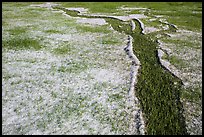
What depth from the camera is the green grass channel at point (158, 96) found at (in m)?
15.1

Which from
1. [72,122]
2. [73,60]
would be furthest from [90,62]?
[72,122]

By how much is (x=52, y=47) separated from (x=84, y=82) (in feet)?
→ 34.4

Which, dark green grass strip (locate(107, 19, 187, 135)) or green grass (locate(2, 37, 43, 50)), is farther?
green grass (locate(2, 37, 43, 50))

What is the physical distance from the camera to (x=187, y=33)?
35406mm

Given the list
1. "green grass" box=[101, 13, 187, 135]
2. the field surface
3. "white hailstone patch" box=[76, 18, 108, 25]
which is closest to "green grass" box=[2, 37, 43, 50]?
the field surface

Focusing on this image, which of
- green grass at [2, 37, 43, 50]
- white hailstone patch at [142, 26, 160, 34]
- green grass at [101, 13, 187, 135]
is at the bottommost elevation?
green grass at [101, 13, 187, 135]

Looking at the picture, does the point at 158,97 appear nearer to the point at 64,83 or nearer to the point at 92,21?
the point at 64,83

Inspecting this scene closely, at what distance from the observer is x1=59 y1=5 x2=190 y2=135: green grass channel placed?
49.5 ft

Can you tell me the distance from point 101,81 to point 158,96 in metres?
5.08

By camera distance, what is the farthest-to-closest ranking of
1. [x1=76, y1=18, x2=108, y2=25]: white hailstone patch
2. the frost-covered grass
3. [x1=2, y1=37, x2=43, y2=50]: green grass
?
[x1=76, y1=18, x2=108, y2=25]: white hailstone patch → [x1=2, y1=37, x2=43, y2=50]: green grass → the frost-covered grass

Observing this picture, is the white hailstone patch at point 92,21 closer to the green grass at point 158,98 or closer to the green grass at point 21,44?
the green grass at point 21,44

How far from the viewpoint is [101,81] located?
67.1 ft

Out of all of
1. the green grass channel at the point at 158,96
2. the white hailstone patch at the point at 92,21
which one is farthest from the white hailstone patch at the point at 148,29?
the green grass channel at the point at 158,96

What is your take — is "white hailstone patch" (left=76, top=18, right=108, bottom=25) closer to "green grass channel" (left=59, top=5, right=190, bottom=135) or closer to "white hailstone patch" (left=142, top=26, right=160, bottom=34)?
"white hailstone patch" (left=142, top=26, right=160, bottom=34)
